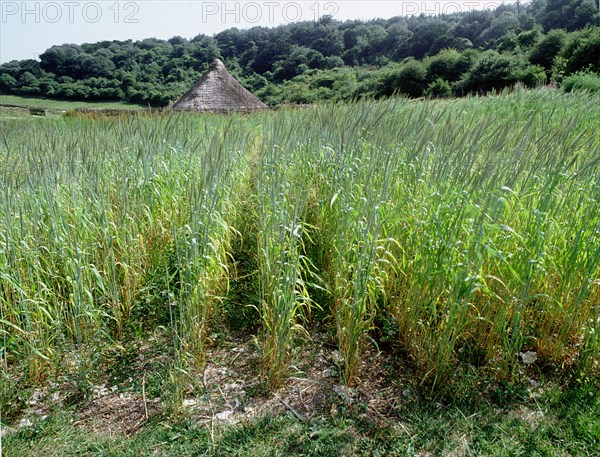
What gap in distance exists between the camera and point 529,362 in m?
1.88

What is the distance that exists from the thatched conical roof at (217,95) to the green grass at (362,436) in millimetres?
17932

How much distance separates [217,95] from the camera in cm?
1898

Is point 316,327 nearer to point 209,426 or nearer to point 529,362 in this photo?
point 209,426

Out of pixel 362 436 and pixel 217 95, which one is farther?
pixel 217 95

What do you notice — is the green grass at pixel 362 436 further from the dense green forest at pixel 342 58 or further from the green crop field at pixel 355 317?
A: the dense green forest at pixel 342 58

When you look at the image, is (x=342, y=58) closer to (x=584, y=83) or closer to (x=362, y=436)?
(x=584, y=83)

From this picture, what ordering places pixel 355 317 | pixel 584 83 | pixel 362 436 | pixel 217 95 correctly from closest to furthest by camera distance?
pixel 362 436
pixel 355 317
pixel 584 83
pixel 217 95

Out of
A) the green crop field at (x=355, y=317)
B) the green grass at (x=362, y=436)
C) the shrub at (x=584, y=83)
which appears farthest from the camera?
the shrub at (x=584, y=83)

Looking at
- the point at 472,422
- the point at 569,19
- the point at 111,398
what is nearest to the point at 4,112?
the point at 111,398

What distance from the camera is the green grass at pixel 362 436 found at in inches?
59.7

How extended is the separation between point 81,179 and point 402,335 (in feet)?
7.14

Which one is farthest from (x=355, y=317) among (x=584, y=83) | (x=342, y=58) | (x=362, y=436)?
(x=342, y=58)

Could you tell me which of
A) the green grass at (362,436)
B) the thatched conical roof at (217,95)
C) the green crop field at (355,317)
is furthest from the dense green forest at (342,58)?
the green grass at (362,436)

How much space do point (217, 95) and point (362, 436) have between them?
63.3ft
